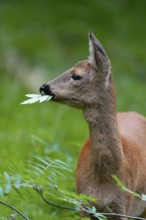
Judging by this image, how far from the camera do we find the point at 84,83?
6387 mm

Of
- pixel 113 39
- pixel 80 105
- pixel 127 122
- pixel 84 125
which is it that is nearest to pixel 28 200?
pixel 127 122

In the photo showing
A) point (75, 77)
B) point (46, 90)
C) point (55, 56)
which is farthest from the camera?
point (55, 56)

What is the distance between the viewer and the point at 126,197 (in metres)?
6.54


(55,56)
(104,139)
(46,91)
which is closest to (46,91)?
(46,91)

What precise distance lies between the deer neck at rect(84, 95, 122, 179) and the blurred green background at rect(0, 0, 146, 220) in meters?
1.64

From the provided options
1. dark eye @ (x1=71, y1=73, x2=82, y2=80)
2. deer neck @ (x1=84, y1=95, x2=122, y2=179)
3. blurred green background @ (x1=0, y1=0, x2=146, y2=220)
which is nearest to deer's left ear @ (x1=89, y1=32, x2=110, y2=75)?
dark eye @ (x1=71, y1=73, x2=82, y2=80)

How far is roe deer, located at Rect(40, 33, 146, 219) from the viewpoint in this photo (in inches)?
248

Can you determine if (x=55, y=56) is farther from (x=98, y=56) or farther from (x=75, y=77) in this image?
(x=98, y=56)

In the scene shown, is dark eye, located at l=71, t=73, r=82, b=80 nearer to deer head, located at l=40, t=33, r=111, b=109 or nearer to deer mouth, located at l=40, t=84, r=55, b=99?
deer head, located at l=40, t=33, r=111, b=109

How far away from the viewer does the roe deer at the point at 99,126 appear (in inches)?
248

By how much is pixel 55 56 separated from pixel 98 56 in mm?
9223

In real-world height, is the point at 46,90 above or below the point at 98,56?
below

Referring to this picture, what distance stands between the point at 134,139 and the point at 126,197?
0.75 metres

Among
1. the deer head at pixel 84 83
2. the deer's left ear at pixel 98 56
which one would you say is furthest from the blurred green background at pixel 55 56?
the deer's left ear at pixel 98 56
